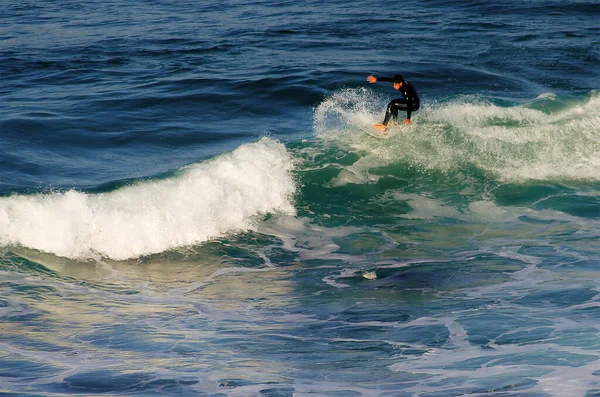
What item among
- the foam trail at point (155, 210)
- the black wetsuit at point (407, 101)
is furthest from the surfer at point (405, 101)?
the foam trail at point (155, 210)

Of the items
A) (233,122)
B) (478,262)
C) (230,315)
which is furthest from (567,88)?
(230,315)

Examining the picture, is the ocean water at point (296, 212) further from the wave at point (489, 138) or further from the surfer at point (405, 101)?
the surfer at point (405, 101)

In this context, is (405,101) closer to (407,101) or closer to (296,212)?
(407,101)

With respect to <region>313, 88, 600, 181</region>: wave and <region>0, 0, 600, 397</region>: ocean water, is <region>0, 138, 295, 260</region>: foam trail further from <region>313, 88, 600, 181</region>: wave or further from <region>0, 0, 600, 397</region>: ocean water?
<region>313, 88, 600, 181</region>: wave

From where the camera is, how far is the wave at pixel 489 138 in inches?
704

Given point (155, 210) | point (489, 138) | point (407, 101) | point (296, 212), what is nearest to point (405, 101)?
point (407, 101)

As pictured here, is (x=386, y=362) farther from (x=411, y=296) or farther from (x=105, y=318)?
(x=105, y=318)

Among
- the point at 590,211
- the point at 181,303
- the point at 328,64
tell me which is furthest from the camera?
the point at 328,64

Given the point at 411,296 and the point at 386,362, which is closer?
the point at 386,362

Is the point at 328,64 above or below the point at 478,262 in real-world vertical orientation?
above

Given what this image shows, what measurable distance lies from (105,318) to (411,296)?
3.90 meters

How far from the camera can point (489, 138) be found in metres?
19.0

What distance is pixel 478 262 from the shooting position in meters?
12.7

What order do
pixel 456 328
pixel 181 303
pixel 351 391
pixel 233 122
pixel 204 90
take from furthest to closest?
pixel 204 90 < pixel 233 122 < pixel 181 303 < pixel 456 328 < pixel 351 391
